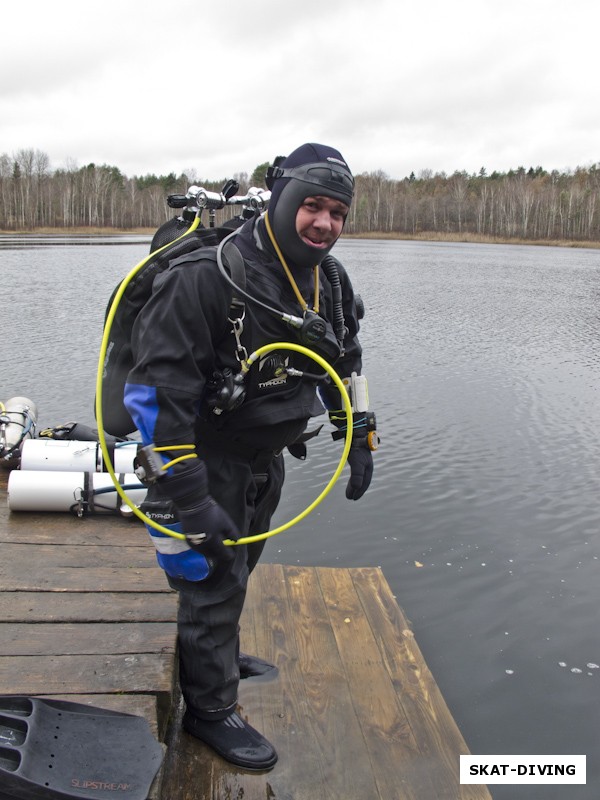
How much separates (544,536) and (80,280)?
19518mm

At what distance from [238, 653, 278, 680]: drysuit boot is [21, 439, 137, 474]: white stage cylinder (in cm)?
170

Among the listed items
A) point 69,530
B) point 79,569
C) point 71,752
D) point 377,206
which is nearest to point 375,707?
point 71,752

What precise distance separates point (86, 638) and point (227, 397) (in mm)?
1242

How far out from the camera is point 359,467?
3.11 metres

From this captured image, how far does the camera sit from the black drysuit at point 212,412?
84.9 inches

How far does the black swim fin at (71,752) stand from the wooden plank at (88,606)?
28.4 inches

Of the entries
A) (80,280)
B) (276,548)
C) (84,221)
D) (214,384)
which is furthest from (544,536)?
(84,221)

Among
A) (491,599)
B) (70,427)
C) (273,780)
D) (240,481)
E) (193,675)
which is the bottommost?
(491,599)

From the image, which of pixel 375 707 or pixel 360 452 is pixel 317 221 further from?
pixel 375 707

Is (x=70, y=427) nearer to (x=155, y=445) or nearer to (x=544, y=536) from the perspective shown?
(x=155, y=445)

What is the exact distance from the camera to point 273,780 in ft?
8.23

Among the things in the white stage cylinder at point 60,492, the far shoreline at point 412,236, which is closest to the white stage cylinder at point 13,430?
the white stage cylinder at point 60,492

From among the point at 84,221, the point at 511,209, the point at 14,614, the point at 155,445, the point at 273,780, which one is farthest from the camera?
the point at 511,209

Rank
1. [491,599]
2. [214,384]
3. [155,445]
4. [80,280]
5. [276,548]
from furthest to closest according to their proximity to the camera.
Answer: [80,280]
[276,548]
[491,599]
[214,384]
[155,445]
